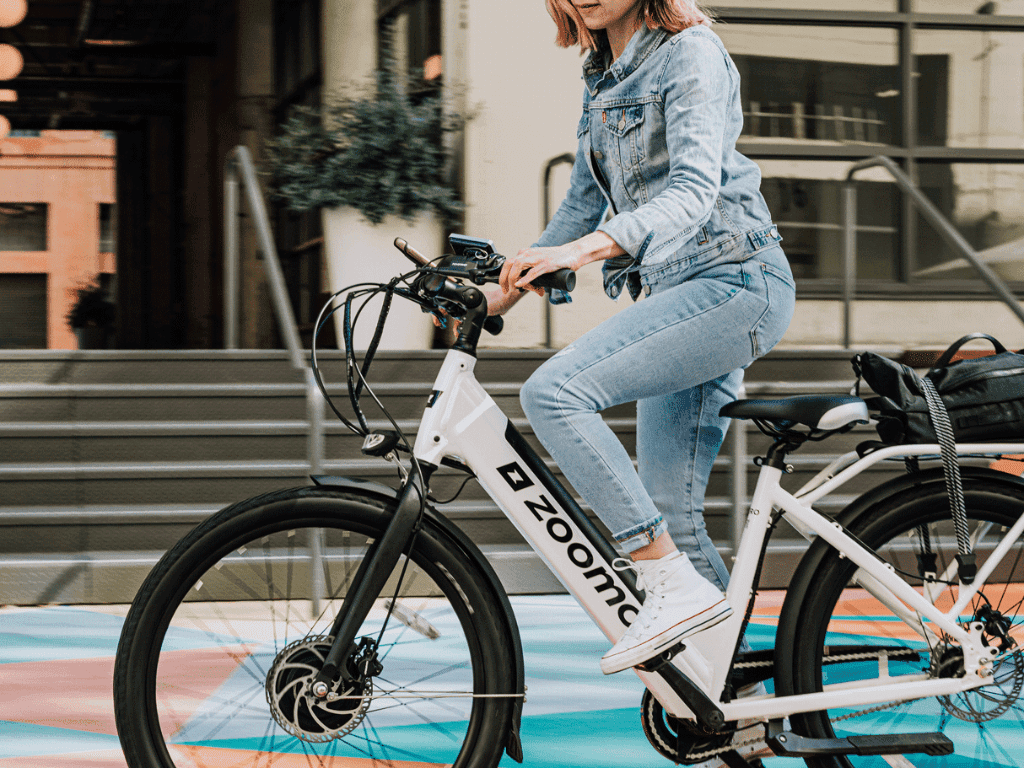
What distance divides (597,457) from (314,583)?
0.59 metres

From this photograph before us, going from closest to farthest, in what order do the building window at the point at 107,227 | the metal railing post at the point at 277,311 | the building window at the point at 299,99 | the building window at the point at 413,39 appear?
the metal railing post at the point at 277,311, the building window at the point at 413,39, the building window at the point at 299,99, the building window at the point at 107,227

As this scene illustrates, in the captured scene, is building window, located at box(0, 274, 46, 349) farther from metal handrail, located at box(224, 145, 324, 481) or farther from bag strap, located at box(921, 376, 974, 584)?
bag strap, located at box(921, 376, 974, 584)

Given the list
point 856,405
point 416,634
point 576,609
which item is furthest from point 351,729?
point 576,609

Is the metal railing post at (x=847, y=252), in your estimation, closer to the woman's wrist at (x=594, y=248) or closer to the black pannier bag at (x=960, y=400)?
the black pannier bag at (x=960, y=400)

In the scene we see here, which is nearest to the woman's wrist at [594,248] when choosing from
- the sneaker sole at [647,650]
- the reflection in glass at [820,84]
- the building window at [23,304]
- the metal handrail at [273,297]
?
the sneaker sole at [647,650]

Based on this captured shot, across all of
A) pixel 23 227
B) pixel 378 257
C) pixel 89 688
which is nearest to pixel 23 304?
pixel 23 227

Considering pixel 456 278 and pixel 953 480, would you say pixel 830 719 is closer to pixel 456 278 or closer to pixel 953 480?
pixel 953 480

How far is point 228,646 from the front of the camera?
218 cm

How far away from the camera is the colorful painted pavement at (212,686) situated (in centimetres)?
278

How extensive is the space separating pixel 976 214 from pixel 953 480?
20.4ft

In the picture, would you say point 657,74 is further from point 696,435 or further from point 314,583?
point 314,583

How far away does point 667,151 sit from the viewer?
7.08 ft

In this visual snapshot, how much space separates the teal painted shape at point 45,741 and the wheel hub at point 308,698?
3.36ft

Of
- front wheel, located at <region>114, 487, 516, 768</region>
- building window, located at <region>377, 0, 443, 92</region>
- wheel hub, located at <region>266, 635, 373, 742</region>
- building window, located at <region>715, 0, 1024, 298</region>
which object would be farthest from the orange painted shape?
building window, located at <region>715, 0, 1024, 298</region>
